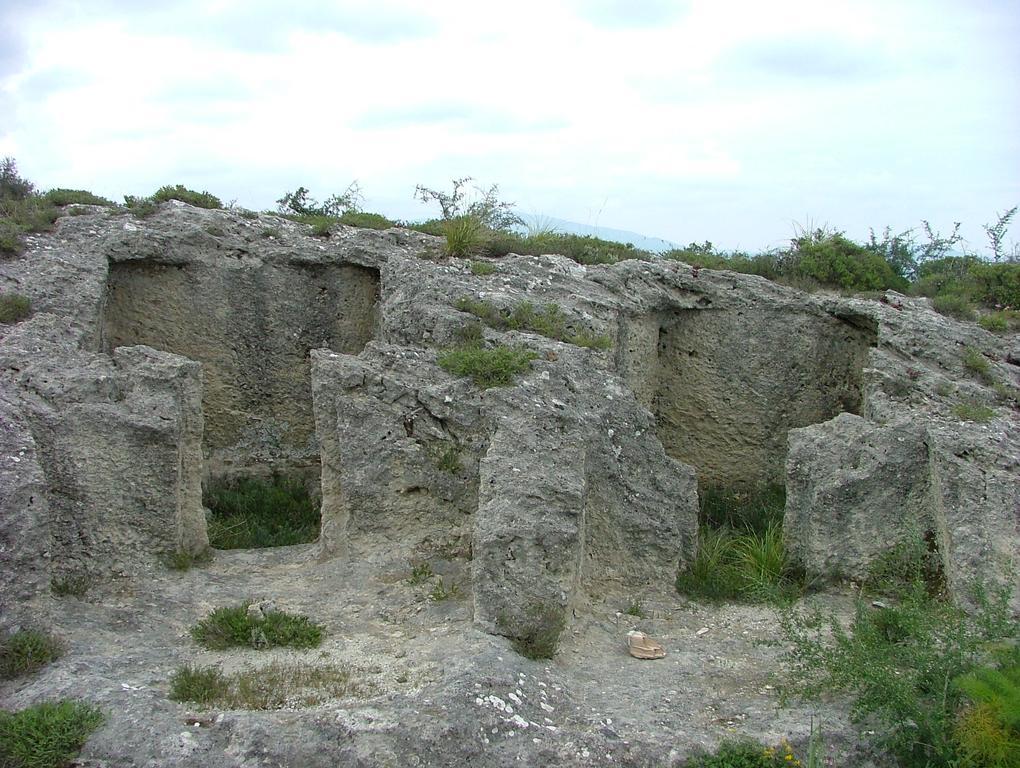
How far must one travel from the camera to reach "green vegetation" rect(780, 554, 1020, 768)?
593 cm

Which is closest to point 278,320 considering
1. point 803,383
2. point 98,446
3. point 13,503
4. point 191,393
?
point 191,393

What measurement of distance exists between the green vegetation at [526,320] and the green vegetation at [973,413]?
3.64 meters

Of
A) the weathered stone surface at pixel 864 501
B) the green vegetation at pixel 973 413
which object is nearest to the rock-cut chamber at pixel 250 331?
the weathered stone surface at pixel 864 501

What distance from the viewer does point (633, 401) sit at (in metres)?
9.13

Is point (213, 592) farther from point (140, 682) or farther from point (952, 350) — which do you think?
point (952, 350)

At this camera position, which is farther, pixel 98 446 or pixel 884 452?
pixel 884 452

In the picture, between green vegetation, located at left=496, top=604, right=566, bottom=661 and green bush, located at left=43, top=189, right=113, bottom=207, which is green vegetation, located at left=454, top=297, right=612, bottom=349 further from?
green bush, located at left=43, top=189, right=113, bottom=207

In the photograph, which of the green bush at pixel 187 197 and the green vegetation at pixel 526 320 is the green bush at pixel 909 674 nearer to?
the green vegetation at pixel 526 320

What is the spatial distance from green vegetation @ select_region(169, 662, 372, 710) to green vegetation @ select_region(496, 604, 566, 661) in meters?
1.20

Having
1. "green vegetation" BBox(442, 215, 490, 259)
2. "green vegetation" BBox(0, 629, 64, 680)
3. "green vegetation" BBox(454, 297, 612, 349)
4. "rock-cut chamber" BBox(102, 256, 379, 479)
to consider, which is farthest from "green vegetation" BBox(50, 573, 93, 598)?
"green vegetation" BBox(442, 215, 490, 259)

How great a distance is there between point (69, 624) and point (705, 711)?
16.2ft

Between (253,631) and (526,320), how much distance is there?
14.5 ft

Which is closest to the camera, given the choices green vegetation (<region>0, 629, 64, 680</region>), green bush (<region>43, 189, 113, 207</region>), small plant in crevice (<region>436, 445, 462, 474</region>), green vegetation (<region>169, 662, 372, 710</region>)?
green vegetation (<region>169, 662, 372, 710</region>)

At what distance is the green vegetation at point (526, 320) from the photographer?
32.6 feet
